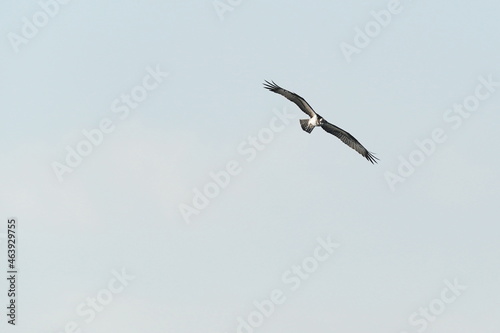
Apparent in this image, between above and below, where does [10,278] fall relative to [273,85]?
below

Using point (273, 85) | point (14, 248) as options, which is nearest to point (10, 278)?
point (14, 248)

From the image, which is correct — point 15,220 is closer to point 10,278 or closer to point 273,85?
point 10,278

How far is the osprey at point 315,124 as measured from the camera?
3543 inches

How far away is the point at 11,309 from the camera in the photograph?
96.4 meters

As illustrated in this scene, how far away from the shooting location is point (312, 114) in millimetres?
91188

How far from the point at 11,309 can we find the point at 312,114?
66.8ft

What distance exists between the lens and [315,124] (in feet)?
299

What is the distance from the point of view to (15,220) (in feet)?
320

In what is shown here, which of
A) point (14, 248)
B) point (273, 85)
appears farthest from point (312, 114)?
point (14, 248)

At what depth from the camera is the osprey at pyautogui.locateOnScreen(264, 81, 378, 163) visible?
90.0m

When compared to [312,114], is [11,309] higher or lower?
lower

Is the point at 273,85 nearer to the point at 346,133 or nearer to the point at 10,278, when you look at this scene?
the point at 346,133

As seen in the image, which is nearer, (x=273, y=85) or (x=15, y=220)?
(x=273, y=85)

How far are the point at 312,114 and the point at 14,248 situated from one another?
1834cm
